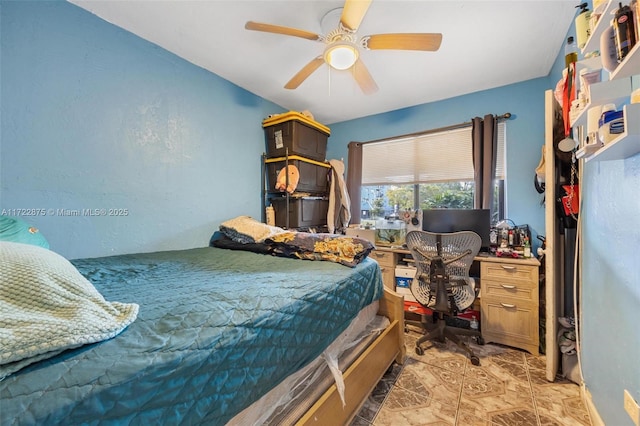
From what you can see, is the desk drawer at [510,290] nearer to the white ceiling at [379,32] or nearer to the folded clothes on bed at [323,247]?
the folded clothes on bed at [323,247]

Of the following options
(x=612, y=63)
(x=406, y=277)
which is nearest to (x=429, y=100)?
(x=406, y=277)

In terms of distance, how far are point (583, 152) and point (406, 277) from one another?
1.79 meters

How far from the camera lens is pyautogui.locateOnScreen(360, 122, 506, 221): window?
2.85m

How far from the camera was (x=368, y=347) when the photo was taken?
1457mm

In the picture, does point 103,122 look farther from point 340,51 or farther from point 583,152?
point 583,152

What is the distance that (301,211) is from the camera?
2.98 metres

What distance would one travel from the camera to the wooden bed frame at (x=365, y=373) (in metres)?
1.04

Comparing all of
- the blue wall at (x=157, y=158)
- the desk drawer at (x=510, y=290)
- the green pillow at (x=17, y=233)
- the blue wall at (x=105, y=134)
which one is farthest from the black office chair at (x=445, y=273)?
the green pillow at (x=17, y=233)

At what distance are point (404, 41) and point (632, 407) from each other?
199 cm

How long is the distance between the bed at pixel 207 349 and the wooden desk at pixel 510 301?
107 centimetres

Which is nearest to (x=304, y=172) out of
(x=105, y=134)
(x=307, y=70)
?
(x=307, y=70)

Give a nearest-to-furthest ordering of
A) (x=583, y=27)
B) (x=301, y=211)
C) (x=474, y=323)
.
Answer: (x=583, y=27) → (x=474, y=323) → (x=301, y=211)

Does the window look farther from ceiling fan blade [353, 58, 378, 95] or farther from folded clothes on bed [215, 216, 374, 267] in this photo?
folded clothes on bed [215, 216, 374, 267]

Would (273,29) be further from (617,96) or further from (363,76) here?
(617,96)
